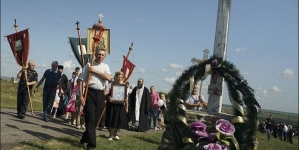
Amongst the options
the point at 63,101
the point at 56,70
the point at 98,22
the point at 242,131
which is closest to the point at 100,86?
the point at 98,22

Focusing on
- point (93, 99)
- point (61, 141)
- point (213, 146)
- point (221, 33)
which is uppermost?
point (221, 33)

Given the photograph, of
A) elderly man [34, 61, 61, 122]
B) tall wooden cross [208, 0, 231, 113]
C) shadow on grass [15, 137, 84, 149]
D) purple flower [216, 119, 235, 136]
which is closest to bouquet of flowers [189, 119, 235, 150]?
purple flower [216, 119, 235, 136]

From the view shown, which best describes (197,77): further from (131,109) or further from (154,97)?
(154,97)

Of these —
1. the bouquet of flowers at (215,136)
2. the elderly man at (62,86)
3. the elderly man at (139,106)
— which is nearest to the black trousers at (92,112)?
→ the bouquet of flowers at (215,136)

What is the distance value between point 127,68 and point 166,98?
6001 mm

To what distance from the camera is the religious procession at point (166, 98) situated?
9.88 ft

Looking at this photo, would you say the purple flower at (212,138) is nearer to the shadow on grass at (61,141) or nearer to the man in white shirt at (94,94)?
the man in white shirt at (94,94)

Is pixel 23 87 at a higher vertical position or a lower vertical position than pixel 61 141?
higher

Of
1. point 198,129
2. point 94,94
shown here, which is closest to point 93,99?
point 94,94

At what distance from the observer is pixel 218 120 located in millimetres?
3051

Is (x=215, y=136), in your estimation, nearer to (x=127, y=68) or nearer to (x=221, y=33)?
(x=221, y=33)

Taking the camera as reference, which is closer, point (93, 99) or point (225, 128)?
point (225, 128)

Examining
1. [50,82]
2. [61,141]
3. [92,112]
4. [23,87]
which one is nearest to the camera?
[92,112]

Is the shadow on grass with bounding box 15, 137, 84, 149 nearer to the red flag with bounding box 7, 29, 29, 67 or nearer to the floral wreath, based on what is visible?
the floral wreath
